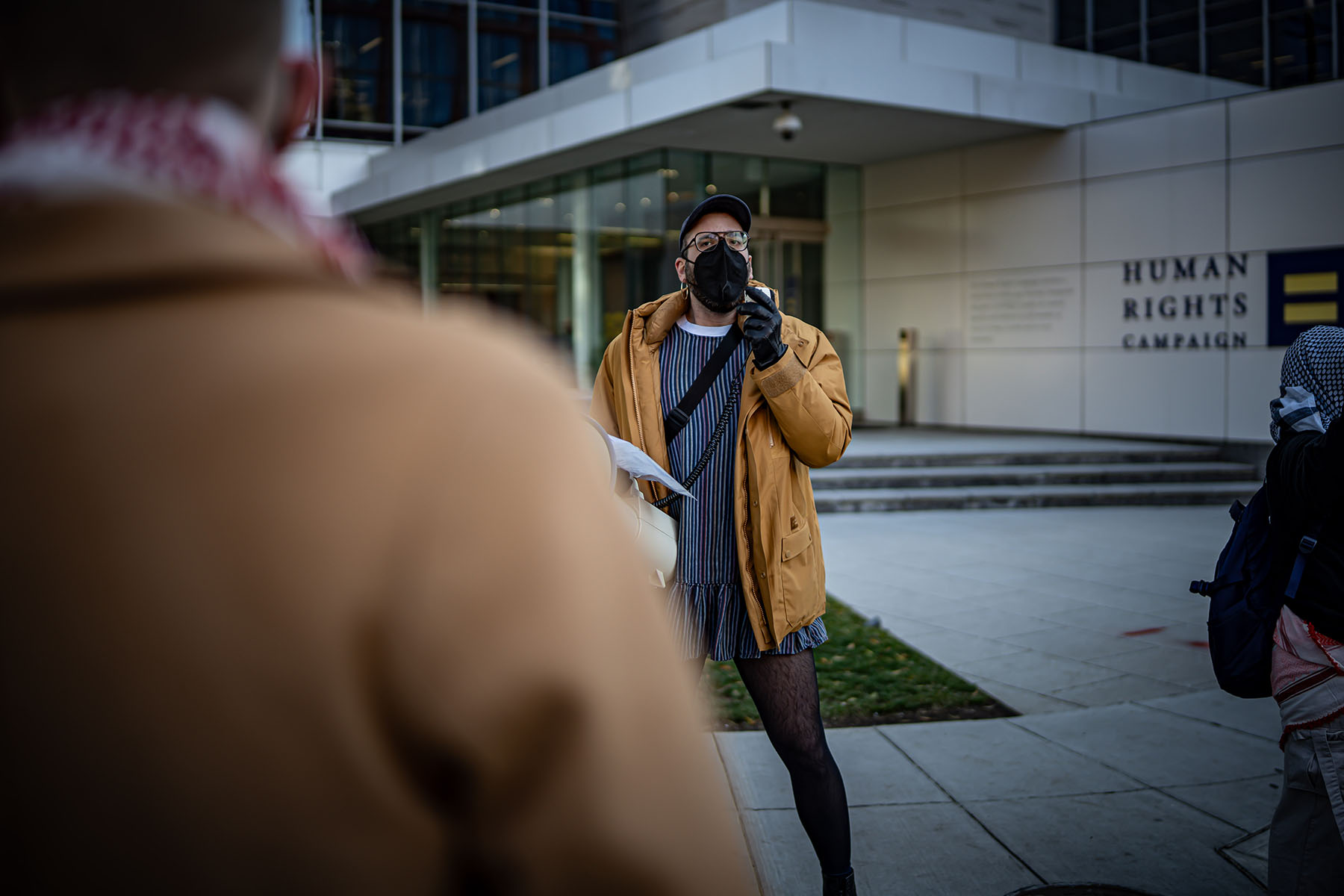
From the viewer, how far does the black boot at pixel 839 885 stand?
2.99 metres

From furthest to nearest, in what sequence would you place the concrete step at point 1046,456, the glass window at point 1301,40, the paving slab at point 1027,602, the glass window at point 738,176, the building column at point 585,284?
the glass window at point 1301,40 < the building column at point 585,284 < the glass window at point 738,176 < the concrete step at point 1046,456 < the paving slab at point 1027,602

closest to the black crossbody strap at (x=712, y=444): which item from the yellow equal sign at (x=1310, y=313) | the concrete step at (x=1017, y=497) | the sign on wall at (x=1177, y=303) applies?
the concrete step at (x=1017, y=497)

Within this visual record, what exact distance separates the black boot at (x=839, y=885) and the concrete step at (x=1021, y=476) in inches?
402

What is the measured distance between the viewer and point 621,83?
669 inches

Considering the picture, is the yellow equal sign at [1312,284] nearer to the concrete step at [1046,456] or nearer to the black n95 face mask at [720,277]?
the concrete step at [1046,456]

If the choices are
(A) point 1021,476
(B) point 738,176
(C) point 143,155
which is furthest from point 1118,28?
(C) point 143,155

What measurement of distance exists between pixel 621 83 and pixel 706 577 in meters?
15.2

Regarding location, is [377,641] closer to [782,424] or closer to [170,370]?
[170,370]

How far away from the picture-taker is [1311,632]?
300cm

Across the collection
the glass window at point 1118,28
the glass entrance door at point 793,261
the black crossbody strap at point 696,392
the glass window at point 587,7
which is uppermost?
the glass window at point 587,7

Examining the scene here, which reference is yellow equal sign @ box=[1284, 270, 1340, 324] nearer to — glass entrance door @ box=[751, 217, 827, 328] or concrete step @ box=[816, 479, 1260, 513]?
concrete step @ box=[816, 479, 1260, 513]

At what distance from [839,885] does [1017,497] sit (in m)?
10.6

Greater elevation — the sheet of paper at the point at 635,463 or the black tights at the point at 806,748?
the sheet of paper at the point at 635,463

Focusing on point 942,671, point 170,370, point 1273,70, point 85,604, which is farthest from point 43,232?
point 1273,70
